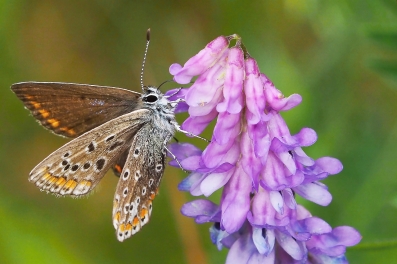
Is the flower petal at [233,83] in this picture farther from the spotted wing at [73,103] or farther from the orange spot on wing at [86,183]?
the orange spot on wing at [86,183]

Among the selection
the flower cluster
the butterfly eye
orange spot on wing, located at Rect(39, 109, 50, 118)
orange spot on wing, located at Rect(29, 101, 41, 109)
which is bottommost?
the flower cluster

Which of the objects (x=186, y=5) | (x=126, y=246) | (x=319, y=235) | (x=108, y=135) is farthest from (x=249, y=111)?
(x=186, y=5)

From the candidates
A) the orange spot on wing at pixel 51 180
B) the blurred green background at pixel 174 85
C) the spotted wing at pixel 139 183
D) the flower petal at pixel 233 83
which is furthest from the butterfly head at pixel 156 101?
the blurred green background at pixel 174 85

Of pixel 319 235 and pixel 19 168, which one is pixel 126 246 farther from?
pixel 319 235

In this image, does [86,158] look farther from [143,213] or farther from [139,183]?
[143,213]

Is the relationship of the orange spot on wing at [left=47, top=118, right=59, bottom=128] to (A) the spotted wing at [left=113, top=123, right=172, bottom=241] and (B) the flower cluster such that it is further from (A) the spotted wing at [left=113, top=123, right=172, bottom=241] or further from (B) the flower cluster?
(B) the flower cluster

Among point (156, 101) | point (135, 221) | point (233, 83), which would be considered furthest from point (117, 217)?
point (233, 83)

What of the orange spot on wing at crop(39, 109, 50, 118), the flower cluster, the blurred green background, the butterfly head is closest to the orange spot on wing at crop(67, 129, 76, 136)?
the orange spot on wing at crop(39, 109, 50, 118)
